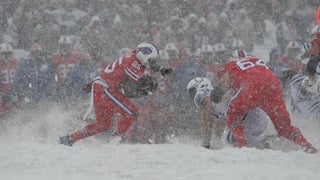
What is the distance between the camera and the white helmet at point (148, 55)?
7.96 meters

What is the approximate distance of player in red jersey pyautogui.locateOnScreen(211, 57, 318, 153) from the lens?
22.9ft

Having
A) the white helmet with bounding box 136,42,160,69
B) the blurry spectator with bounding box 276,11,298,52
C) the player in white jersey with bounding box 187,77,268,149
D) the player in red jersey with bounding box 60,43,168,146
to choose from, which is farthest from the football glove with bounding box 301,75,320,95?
the blurry spectator with bounding box 276,11,298,52

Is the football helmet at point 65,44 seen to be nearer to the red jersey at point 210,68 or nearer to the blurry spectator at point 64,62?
the blurry spectator at point 64,62

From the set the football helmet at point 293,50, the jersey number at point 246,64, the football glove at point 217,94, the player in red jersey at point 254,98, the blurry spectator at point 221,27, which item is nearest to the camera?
the player in red jersey at point 254,98

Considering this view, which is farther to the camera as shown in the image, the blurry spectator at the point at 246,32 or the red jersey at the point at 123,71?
the blurry spectator at the point at 246,32

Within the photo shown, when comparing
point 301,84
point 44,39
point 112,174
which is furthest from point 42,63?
point 112,174

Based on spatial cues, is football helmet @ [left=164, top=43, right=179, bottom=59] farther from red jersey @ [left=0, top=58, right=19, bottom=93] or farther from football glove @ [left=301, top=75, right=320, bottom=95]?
football glove @ [left=301, top=75, right=320, bottom=95]

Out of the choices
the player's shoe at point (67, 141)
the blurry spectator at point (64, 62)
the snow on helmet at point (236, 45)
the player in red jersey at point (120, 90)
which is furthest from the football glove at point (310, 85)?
the blurry spectator at point (64, 62)

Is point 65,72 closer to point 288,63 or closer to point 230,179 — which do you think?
point 288,63

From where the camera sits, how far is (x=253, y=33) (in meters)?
14.0

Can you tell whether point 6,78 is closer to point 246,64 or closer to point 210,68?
point 210,68

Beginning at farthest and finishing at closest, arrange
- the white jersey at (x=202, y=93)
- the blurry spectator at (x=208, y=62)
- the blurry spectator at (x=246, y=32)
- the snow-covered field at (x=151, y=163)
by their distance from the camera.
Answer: the blurry spectator at (x=246, y=32)
the blurry spectator at (x=208, y=62)
the white jersey at (x=202, y=93)
the snow-covered field at (x=151, y=163)

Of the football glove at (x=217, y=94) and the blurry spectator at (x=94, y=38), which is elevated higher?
the blurry spectator at (x=94, y=38)

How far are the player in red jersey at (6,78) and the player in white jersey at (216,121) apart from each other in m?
4.17
